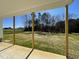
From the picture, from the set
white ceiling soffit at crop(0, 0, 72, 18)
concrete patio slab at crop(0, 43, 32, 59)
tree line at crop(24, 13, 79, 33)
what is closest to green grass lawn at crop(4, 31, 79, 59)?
tree line at crop(24, 13, 79, 33)

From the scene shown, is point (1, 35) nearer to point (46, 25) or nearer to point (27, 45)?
point (27, 45)

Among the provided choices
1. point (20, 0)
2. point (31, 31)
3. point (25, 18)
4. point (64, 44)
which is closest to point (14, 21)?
point (25, 18)

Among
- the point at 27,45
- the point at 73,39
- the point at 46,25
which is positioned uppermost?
the point at 46,25

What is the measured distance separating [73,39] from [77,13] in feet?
3.00

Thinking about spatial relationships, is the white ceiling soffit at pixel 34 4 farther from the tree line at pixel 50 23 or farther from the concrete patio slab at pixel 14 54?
the concrete patio slab at pixel 14 54

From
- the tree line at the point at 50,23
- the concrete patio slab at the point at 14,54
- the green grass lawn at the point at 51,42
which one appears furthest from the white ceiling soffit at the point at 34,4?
the concrete patio slab at the point at 14,54

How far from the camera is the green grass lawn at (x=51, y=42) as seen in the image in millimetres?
3736

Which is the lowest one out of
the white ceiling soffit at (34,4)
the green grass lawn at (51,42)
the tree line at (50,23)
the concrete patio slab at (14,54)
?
the concrete patio slab at (14,54)

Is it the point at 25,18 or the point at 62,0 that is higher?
the point at 62,0

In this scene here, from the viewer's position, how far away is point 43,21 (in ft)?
15.8

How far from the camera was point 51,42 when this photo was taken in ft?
14.9

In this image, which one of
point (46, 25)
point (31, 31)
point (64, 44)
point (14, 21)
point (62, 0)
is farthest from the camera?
point (14, 21)

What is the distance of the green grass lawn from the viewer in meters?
3.74

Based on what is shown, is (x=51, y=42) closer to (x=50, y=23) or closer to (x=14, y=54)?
(x=50, y=23)
